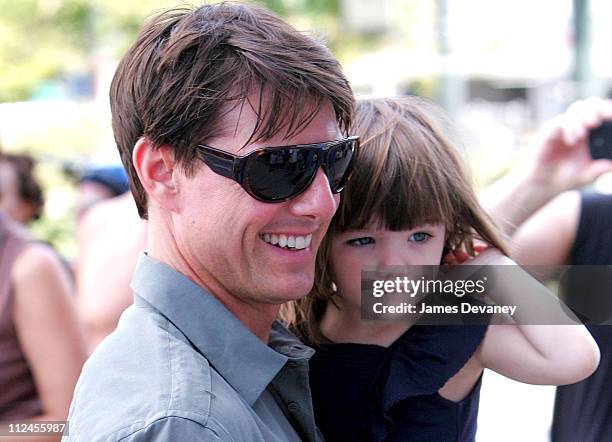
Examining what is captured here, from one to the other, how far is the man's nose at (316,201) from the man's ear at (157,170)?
0.19 meters

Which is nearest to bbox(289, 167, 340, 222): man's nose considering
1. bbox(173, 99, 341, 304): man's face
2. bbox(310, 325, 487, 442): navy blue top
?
bbox(173, 99, 341, 304): man's face

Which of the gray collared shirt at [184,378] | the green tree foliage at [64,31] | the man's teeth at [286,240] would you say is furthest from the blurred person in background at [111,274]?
the green tree foliage at [64,31]

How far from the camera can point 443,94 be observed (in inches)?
222

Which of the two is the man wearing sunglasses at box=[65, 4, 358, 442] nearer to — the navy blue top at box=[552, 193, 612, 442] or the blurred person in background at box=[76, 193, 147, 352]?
A: the navy blue top at box=[552, 193, 612, 442]

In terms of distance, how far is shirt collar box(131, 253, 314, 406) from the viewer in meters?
1.25

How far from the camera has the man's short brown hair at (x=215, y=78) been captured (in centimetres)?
125

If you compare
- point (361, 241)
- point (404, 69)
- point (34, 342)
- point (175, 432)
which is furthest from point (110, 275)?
point (404, 69)

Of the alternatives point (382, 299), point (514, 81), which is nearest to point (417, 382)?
point (382, 299)

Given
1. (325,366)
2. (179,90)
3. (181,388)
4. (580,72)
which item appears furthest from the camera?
(580,72)

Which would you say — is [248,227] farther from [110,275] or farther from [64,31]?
[64,31]

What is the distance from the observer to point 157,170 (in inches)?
51.5

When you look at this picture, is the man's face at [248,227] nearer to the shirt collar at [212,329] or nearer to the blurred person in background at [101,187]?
the shirt collar at [212,329]

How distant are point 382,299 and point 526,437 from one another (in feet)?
1.18

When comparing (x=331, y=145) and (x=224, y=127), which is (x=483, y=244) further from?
(x=224, y=127)
